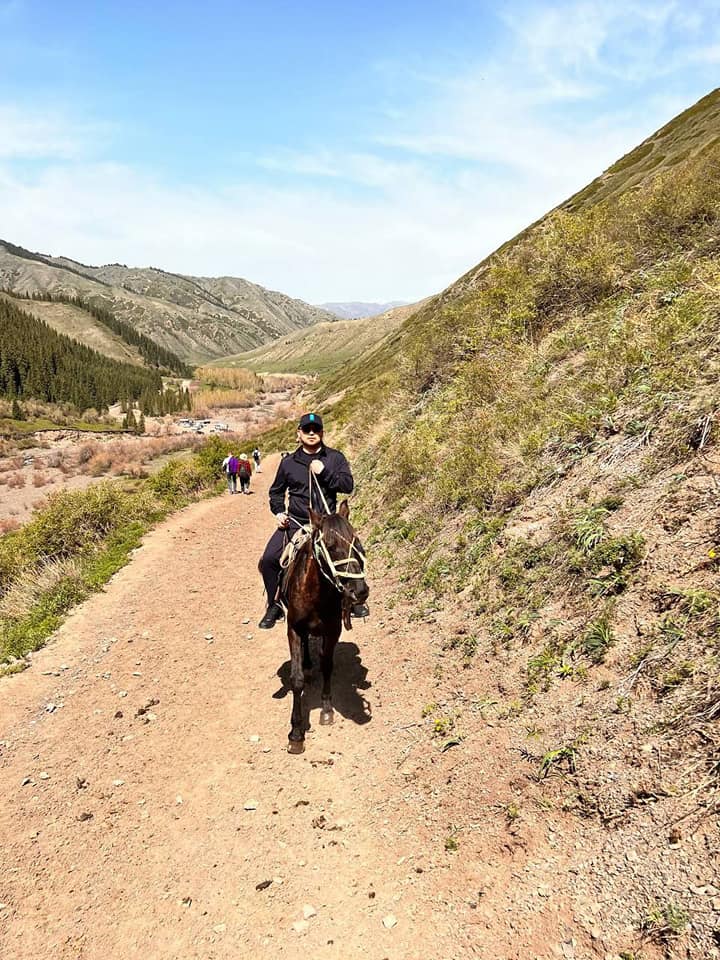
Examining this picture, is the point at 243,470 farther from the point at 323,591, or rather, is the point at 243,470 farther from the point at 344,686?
the point at 323,591

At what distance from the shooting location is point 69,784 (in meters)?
6.48

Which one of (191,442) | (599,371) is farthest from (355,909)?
(191,442)

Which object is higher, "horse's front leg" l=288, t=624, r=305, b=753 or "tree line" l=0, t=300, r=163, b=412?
"tree line" l=0, t=300, r=163, b=412

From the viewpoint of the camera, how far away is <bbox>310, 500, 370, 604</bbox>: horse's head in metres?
5.73

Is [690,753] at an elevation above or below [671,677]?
below

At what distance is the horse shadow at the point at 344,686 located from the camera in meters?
7.57

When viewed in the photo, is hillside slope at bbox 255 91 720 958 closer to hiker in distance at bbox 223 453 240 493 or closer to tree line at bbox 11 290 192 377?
hiker in distance at bbox 223 453 240 493

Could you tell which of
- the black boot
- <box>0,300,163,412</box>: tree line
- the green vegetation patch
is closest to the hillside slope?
the black boot

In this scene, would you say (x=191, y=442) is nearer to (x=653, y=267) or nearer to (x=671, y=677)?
(x=653, y=267)

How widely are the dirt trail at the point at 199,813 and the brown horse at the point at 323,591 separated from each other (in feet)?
2.17

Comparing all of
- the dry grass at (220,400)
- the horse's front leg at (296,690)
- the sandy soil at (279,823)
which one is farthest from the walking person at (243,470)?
the dry grass at (220,400)

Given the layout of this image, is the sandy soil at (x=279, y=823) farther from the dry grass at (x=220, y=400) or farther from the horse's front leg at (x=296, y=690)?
the dry grass at (x=220, y=400)

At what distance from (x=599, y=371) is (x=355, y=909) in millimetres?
9558

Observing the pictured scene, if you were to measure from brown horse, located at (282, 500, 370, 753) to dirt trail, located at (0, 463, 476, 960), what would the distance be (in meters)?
0.66
